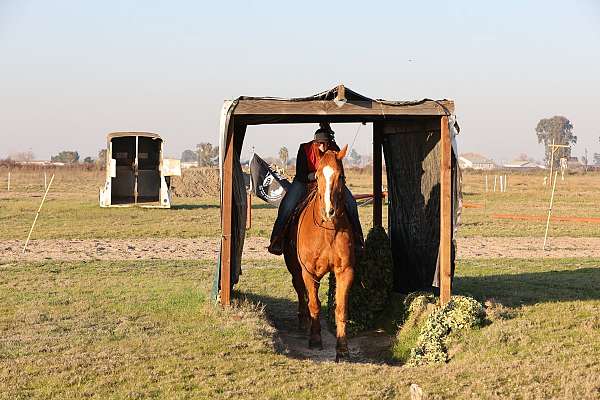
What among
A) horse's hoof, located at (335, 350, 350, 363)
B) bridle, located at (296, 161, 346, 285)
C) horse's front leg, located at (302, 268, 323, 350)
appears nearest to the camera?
bridle, located at (296, 161, 346, 285)

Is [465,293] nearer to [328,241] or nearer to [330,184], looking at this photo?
[328,241]

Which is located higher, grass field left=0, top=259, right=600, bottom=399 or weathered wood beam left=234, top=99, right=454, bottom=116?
weathered wood beam left=234, top=99, right=454, bottom=116

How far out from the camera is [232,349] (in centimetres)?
963

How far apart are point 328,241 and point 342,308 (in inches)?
31.8

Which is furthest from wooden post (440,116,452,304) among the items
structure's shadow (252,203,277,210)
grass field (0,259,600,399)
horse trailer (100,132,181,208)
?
structure's shadow (252,203,277,210)

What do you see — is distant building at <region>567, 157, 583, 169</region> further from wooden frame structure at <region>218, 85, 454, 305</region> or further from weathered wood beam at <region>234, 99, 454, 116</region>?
weathered wood beam at <region>234, 99, 454, 116</region>

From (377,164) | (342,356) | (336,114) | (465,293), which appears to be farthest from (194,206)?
(342,356)

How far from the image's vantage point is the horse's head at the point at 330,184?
32.2 ft

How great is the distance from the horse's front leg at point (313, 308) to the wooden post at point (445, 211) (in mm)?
1576

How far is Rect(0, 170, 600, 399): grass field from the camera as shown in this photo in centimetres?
805

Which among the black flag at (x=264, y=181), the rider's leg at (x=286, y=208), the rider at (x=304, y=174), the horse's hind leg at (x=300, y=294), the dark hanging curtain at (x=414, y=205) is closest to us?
the rider at (x=304, y=174)

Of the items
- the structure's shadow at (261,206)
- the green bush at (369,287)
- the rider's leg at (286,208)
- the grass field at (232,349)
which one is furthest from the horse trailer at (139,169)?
the rider's leg at (286,208)

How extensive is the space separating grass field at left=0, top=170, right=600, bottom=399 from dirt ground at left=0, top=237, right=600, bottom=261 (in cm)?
108

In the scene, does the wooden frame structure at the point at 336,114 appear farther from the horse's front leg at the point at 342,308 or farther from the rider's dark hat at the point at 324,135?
→ the horse's front leg at the point at 342,308
